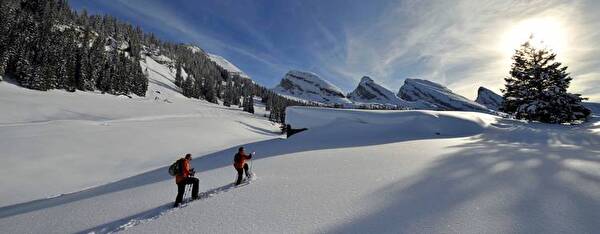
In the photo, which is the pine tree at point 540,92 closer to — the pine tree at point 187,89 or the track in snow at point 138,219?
the track in snow at point 138,219

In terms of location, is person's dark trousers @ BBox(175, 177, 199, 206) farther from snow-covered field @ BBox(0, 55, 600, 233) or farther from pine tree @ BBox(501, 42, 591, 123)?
pine tree @ BBox(501, 42, 591, 123)

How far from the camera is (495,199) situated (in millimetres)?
6457

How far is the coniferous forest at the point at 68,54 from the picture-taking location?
204ft

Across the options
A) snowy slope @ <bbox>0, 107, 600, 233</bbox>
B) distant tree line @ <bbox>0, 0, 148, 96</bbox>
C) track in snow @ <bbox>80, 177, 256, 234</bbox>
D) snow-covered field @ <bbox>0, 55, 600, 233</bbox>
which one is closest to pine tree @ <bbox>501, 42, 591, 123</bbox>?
snow-covered field @ <bbox>0, 55, 600, 233</bbox>

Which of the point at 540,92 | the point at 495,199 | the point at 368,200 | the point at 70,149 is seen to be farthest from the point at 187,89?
the point at 495,199

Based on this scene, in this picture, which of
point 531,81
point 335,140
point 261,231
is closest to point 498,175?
Answer: point 261,231

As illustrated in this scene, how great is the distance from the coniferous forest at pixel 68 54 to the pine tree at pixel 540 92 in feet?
285

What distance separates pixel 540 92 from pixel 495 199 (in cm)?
2812

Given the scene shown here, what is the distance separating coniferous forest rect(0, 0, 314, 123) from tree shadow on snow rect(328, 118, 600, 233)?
81.2 meters

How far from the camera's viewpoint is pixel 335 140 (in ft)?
69.6

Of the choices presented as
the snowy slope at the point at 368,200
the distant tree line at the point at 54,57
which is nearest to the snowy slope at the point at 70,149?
the snowy slope at the point at 368,200

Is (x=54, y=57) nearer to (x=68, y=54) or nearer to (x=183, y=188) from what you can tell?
(x=68, y=54)

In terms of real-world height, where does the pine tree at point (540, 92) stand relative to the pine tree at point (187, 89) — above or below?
below

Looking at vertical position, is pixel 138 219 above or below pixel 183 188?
below
